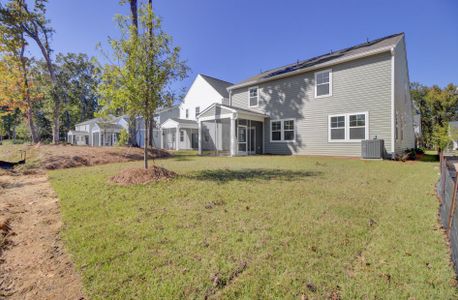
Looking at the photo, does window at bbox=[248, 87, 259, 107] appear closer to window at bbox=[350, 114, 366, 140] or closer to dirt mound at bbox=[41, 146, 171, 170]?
window at bbox=[350, 114, 366, 140]

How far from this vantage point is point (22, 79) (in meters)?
17.8

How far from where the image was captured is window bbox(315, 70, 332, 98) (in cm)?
1366

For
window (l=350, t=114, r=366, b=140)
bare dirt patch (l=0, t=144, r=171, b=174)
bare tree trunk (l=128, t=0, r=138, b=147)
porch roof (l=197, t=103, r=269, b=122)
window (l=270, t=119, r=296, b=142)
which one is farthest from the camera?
window (l=270, t=119, r=296, b=142)

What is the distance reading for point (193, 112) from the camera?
2598 cm

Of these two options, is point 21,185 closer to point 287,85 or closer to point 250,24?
point 287,85

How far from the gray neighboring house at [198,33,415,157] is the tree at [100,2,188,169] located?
8625 mm

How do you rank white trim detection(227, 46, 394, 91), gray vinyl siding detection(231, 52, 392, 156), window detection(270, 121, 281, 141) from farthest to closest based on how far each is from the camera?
window detection(270, 121, 281, 141), gray vinyl siding detection(231, 52, 392, 156), white trim detection(227, 46, 394, 91)

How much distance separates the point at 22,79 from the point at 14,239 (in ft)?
71.1

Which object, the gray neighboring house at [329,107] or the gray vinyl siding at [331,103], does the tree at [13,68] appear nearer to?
the gray neighboring house at [329,107]

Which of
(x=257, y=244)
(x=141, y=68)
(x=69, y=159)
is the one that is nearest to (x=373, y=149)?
(x=257, y=244)

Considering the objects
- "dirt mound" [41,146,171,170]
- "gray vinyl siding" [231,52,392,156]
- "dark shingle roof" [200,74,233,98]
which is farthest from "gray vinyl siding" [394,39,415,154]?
"dirt mound" [41,146,171,170]

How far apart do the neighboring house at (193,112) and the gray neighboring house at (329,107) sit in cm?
600

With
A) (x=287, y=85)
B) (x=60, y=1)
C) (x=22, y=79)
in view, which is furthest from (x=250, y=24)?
(x=22, y=79)

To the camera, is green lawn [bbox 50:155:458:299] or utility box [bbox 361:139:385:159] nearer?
green lawn [bbox 50:155:458:299]
